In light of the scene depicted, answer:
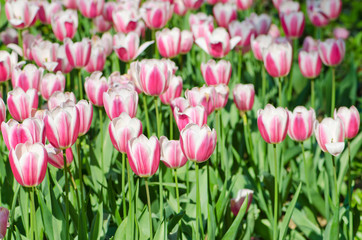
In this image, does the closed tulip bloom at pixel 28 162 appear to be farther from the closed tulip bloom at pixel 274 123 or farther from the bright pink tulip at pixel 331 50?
the bright pink tulip at pixel 331 50

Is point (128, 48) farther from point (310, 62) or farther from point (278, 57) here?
point (310, 62)

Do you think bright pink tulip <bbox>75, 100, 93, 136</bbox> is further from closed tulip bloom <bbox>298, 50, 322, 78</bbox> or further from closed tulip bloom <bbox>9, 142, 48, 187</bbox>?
closed tulip bloom <bbox>298, 50, 322, 78</bbox>

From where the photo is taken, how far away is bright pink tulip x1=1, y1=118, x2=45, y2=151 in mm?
1523

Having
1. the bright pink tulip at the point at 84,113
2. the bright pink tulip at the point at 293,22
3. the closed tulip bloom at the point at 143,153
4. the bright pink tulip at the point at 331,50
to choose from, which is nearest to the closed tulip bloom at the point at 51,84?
the bright pink tulip at the point at 84,113

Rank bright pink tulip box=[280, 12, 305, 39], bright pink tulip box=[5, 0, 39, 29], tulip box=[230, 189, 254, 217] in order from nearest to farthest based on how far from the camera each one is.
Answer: tulip box=[230, 189, 254, 217] < bright pink tulip box=[5, 0, 39, 29] < bright pink tulip box=[280, 12, 305, 39]

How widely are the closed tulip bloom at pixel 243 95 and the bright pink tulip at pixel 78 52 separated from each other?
0.64 meters

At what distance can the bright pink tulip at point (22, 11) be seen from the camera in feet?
9.12

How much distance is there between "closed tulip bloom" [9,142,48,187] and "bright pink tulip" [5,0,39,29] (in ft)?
4.75

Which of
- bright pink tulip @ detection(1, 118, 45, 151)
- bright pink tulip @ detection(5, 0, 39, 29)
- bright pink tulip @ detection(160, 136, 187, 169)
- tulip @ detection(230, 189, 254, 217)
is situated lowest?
tulip @ detection(230, 189, 254, 217)

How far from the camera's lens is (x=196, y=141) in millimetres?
1561

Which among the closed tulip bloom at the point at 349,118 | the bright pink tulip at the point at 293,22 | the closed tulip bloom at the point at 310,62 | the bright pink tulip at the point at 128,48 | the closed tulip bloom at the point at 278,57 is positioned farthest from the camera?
the bright pink tulip at the point at 293,22

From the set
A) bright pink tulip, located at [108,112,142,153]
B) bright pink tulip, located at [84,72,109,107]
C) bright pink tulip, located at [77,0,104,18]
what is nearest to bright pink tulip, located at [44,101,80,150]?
bright pink tulip, located at [108,112,142,153]

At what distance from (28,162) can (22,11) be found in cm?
153

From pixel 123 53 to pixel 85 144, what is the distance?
0.50 metres
